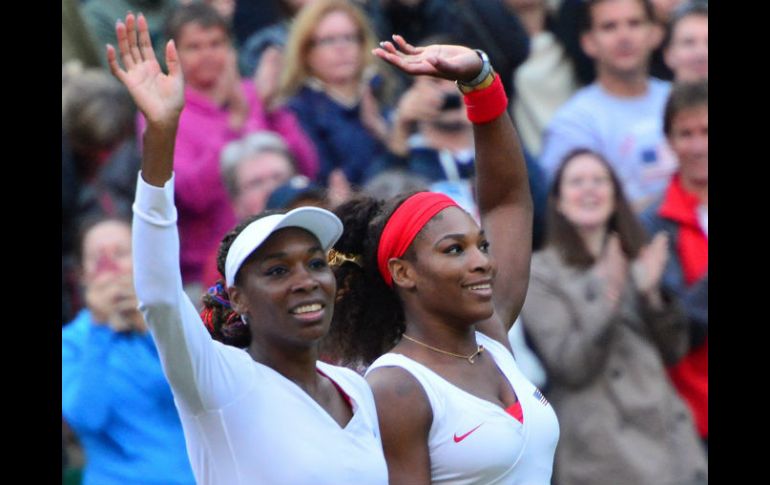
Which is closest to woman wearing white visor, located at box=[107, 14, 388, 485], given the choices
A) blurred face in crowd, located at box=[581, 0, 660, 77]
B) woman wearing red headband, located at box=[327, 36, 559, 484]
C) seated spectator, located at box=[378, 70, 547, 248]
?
woman wearing red headband, located at box=[327, 36, 559, 484]

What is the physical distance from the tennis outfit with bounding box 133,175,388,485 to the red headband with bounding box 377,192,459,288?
24.3 inches

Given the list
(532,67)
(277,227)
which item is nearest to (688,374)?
(532,67)

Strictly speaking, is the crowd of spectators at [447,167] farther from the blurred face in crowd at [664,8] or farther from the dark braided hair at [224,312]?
the dark braided hair at [224,312]

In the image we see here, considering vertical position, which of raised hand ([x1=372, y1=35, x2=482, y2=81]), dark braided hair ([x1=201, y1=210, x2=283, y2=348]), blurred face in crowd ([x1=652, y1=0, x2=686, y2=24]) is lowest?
dark braided hair ([x1=201, y1=210, x2=283, y2=348])

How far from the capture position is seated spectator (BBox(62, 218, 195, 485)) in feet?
20.9

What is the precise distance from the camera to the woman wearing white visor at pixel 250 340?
382cm

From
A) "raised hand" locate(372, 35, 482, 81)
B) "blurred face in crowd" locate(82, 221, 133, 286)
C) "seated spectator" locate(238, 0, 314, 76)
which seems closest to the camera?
"raised hand" locate(372, 35, 482, 81)

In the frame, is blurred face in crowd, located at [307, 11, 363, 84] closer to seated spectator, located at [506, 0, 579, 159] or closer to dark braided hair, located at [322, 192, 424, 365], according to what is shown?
seated spectator, located at [506, 0, 579, 159]

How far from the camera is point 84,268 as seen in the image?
22.0 ft

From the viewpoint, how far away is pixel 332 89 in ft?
25.4

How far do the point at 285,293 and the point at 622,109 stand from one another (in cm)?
404

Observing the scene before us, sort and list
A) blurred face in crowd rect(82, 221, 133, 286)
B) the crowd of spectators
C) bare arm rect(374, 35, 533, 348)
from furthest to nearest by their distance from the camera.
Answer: the crowd of spectators
blurred face in crowd rect(82, 221, 133, 286)
bare arm rect(374, 35, 533, 348)

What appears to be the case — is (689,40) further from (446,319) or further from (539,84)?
(446,319)
